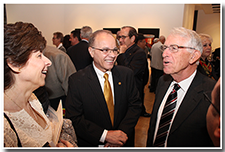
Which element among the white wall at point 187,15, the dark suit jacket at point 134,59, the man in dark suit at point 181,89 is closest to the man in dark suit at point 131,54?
the dark suit jacket at point 134,59

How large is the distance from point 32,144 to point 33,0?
4.01 ft

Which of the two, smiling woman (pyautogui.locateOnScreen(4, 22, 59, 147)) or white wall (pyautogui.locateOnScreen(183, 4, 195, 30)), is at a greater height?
white wall (pyautogui.locateOnScreen(183, 4, 195, 30))

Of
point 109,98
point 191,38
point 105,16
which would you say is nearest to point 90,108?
point 109,98

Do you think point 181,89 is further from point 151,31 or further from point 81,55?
point 151,31

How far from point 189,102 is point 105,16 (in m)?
8.79

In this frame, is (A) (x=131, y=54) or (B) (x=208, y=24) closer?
(A) (x=131, y=54)

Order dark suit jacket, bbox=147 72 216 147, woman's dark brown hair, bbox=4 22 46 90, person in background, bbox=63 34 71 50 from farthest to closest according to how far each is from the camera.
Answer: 1. person in background, bbox=63 34 71 50
2. dark suit jacket, bbox=147 72 216 147
3. woman's dark brown hair, bbox=4 22 46 90

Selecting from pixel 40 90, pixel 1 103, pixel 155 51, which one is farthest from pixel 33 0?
pixel 155 51

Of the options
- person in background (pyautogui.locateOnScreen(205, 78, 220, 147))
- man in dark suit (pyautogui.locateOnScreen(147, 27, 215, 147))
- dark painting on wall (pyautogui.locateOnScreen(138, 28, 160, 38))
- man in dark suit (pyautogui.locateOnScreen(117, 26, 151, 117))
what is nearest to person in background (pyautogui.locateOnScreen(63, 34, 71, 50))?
man in dark suit (pyautogui.locateOnScreen(117, 26, 151, 117))

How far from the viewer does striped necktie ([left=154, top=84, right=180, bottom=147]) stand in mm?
1226

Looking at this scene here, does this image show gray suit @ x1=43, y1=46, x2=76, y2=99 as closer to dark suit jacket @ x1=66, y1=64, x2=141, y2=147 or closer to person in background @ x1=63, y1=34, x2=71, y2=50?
dark suit jacket @ x1=66, y1=64, x2=141, y2=147

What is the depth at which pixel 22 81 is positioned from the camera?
0.87m

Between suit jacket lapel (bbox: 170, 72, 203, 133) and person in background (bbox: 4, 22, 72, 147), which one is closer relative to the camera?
person in background (bbox: 4, 22, 72, 147)

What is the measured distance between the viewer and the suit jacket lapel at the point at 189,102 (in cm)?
108
